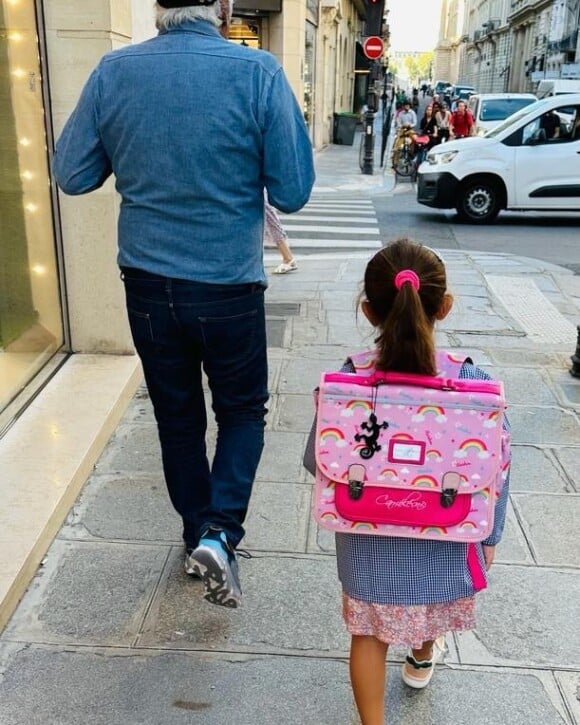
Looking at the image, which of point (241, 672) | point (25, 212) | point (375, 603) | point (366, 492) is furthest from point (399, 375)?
point (25, 212)

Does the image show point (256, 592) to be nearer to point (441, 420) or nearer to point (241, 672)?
point (241, 672)

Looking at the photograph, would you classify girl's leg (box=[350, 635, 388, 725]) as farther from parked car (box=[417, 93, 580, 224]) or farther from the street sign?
the street sign

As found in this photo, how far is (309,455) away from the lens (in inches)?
83.0

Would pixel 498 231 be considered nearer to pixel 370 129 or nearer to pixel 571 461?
pixel 571 461

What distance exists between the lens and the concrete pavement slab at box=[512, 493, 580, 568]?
125 inches

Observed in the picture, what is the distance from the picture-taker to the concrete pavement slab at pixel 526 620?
8.50 ft

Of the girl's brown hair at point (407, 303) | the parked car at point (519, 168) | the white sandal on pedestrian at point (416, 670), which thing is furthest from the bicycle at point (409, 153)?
the girl's brown hair at point (407, 303)

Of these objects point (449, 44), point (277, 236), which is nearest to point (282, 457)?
point (277, 236)

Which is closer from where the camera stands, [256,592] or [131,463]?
[256,592]

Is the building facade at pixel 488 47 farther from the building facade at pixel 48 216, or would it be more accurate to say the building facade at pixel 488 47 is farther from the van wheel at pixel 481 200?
the building facade at pixel 48 216

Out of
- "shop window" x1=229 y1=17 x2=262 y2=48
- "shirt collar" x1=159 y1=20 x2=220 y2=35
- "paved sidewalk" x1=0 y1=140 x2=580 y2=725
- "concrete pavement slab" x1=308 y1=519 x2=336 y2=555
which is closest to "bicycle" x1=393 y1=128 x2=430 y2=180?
"shop window" x1=229 y1=17 x2=262 y2=48

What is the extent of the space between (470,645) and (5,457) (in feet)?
7.08

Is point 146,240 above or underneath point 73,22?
underneath

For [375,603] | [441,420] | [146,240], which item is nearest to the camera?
[441,420]
